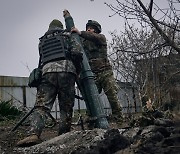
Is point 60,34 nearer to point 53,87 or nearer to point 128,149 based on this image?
point 53,87

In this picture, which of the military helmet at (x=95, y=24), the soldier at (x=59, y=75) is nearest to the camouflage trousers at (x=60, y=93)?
the soldier at (x=59, y=75)

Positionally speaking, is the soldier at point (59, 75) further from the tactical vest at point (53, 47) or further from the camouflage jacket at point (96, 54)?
the camouflage jacket at point (96, 54)

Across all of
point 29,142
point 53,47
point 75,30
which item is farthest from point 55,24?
point 29,142

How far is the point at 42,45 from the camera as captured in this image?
5.51 m

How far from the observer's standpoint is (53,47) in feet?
17.7

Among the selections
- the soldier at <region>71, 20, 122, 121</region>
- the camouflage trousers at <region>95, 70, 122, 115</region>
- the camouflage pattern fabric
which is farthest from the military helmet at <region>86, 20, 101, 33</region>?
the camouflage trousers at <region>95, 70, 122, 115</region>

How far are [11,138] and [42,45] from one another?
1.42 metres

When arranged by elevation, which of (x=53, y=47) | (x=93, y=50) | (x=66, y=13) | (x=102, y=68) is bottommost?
(x=102, y=68)

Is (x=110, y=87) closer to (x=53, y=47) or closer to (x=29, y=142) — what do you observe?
(x=53, y=47)

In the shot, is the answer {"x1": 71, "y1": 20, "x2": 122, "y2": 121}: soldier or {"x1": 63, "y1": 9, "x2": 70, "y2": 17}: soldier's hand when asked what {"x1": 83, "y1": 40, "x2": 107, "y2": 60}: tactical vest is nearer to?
{"x1": 71, "y1": 20, "x2": 122, "y2": 121}: soldier

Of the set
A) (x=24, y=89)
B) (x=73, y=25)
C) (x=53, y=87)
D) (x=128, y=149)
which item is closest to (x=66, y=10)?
(x=73, y=25)

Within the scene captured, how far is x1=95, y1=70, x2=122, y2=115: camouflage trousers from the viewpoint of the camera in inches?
247

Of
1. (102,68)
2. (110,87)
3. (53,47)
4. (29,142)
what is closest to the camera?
(29,142)

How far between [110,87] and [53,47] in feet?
4.54
